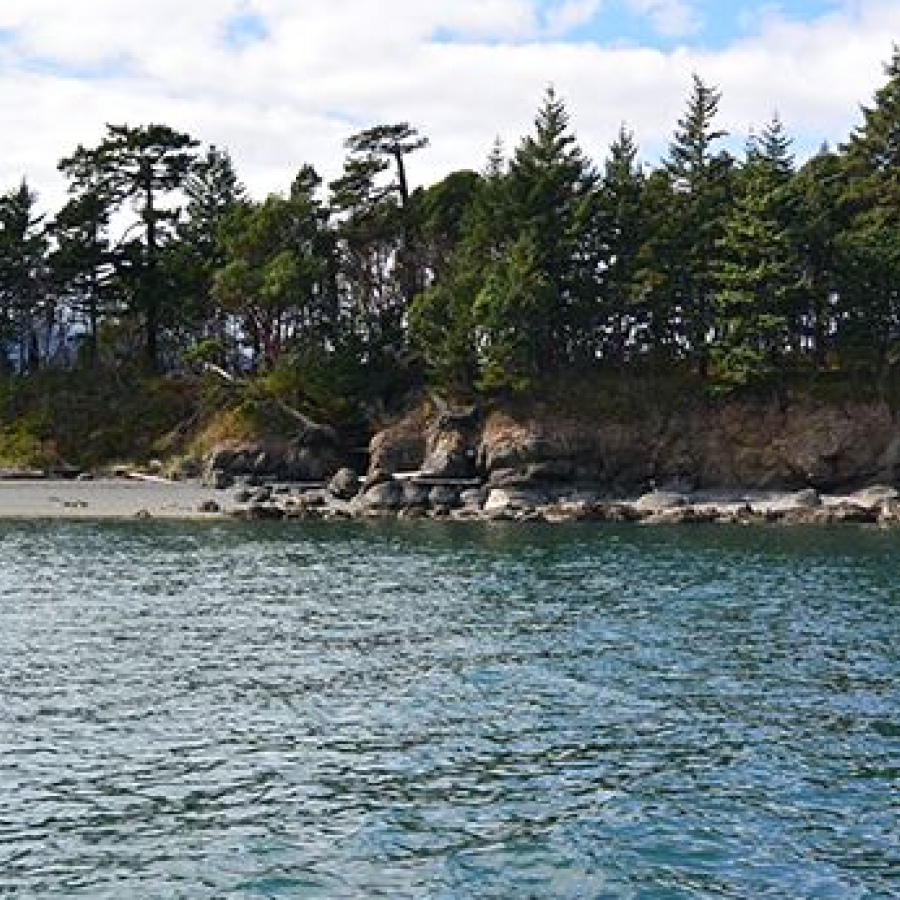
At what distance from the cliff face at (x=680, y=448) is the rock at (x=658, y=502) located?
160 inches

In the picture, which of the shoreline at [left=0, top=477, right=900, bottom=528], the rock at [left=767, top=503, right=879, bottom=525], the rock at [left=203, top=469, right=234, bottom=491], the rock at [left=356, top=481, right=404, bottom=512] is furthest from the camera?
the rock at [left=203, top=469, right=234, bottom=491]

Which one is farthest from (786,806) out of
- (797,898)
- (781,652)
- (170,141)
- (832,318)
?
(170,141)

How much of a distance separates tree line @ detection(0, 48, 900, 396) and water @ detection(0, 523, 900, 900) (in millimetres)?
29069

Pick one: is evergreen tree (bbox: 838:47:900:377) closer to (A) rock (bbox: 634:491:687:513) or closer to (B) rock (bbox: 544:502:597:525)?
(A) rock (bbox: 634:491:687:513)

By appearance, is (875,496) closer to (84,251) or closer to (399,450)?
(399,450)

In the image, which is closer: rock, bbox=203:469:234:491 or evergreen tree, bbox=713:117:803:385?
evergreen tree, bbox=713:117:803:385

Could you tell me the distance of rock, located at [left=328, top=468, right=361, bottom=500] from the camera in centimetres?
6888

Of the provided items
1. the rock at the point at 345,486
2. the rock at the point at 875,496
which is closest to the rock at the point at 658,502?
the rock at the point at 875,496

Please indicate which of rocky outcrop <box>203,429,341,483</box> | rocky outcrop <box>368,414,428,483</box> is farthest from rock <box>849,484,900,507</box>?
rocky outcrop <box>203,429,341,483</box>

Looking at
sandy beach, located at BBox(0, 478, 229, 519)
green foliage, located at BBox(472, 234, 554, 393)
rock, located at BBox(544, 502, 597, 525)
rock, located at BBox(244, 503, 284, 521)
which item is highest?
green foliage, located at BBox(472, 234, 554, 393)

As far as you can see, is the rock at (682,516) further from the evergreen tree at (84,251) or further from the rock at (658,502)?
the evergreen tree at (84,251)

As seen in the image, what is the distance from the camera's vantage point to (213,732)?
845 inches

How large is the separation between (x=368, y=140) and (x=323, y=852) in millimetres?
69486

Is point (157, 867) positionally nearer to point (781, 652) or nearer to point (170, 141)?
point (781, 652)
